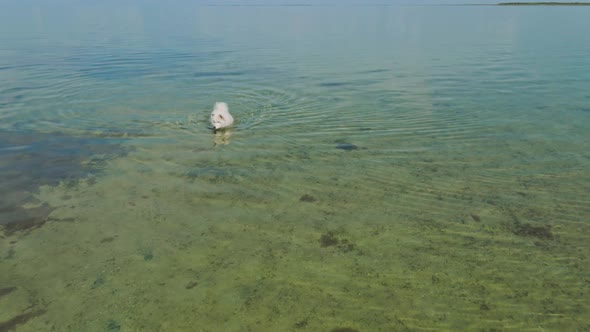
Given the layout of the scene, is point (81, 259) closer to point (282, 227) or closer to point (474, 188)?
point (282, 227)

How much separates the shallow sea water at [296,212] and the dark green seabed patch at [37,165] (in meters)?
0.07

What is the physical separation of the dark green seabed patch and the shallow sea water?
65 mm

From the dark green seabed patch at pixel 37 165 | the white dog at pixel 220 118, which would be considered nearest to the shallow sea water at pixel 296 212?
the dark green seabed patch at pixel 37 165

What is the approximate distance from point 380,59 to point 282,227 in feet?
82.3

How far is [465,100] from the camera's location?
17.0 meters

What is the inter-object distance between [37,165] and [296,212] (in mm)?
7003

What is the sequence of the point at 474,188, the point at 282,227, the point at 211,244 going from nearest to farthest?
the point at 211,244 → the point at 282,227 → the point at 474,188

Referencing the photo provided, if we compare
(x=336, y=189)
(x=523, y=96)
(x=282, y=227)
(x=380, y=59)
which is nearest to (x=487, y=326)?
(x=282, y=227)

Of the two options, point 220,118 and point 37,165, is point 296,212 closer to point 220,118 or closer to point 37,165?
point 220,118

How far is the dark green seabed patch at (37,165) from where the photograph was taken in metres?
8.16

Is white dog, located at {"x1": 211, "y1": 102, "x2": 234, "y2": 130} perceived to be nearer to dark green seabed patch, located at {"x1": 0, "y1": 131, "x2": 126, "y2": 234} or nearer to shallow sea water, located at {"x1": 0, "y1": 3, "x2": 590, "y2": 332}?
shallow sea water, located at {"x1": 0, "y1": 3, "x2": 590, "y2": 332}

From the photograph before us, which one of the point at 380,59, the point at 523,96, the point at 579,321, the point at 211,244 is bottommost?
the point at 579,321

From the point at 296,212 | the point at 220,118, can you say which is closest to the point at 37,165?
the point at 220,118

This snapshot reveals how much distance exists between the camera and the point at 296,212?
830 centimetres
